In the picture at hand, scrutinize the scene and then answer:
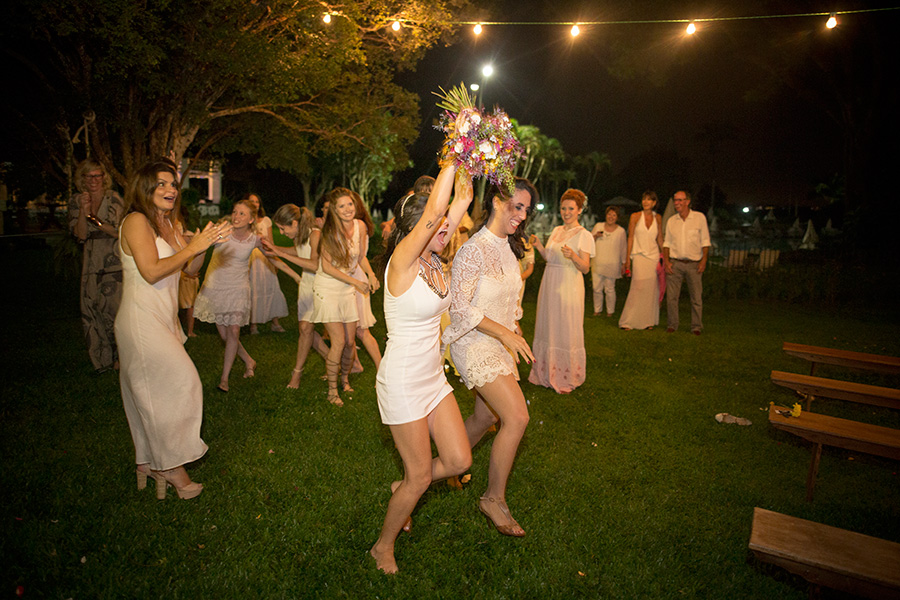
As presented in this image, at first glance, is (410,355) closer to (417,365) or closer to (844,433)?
(417,365)

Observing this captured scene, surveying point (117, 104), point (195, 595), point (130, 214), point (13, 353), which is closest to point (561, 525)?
point (195, 595)

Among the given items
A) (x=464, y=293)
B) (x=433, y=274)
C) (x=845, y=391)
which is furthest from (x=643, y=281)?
(x=433, y=274)

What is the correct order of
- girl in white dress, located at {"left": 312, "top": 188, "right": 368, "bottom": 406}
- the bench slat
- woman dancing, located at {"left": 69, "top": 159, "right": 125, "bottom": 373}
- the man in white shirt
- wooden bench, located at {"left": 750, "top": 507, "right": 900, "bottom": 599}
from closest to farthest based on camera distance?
wooden bench, located at {"left": 750, "top": 507, "right": 900, "bottom": 599}, the bench slat, girl in white dress, located at {"left": 312, "top": 188, "right": 368, "bottom": 406}, woman dancing, located at {"left": 69, "top": 159, "right": 125, "bottom": 373}, the man in white shirt

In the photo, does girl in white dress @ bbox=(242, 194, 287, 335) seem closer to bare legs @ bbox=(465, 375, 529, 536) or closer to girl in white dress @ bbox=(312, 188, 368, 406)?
girl in white dress @ bbox=(312, 188, 368, 406)

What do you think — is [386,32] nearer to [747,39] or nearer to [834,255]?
[747,39]

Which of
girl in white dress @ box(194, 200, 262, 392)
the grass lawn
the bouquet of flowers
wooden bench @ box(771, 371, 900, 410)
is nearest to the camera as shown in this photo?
the bouquet of flowers

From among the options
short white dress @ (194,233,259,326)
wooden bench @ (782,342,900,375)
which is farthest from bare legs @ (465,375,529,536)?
wooden bench @ (782,342,900,375)

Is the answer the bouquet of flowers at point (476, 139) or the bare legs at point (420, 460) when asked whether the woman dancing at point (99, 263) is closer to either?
the bare legs at point (420, 460)

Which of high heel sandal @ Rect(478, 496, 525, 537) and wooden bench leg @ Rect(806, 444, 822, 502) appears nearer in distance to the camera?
high heel sandal @ Rect(478, 496, 525, 537)

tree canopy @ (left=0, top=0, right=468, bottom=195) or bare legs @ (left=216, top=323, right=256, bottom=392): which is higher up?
tree canopy @ (left=0, top=0, right=468, bottom=195)

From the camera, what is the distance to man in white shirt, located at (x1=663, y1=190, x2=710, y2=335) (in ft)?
32.3

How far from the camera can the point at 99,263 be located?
6734 mm

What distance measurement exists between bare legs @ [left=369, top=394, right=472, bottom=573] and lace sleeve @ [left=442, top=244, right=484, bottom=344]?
49 centimetres

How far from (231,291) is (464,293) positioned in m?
3.73
